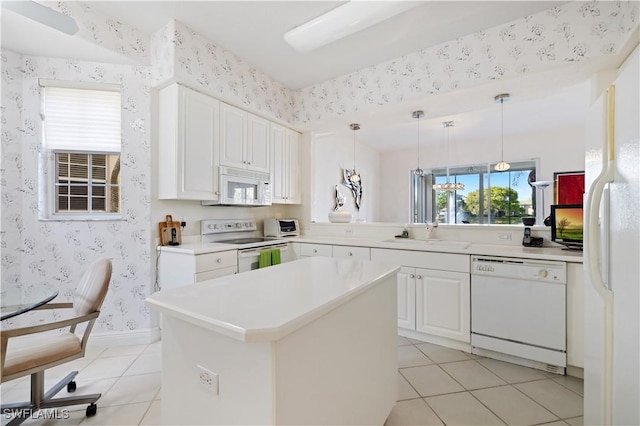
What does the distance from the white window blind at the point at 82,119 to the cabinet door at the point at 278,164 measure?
1.58 meters

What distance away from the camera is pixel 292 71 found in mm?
3293

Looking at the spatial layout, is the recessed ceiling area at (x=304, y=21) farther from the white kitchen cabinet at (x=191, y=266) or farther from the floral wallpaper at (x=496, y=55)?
the white kitchen cabinet at (x=191, y=266)

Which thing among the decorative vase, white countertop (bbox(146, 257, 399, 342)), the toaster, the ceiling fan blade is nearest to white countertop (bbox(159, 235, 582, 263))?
the decorative vase

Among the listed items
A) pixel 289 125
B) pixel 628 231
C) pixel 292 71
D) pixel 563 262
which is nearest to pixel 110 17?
pixel 292 71

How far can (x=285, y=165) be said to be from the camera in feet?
12.4

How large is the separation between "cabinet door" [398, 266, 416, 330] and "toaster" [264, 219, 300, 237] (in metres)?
1.61

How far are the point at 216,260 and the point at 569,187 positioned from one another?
5.85 meters

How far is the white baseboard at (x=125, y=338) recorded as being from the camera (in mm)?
2518

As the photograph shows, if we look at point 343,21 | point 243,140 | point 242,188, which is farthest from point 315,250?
point 343,21

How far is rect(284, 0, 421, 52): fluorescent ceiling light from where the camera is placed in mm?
1990

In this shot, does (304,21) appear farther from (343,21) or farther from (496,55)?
(496,55)

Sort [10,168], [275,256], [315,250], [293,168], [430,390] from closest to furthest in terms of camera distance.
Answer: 1. [430,390]
2. [10,168]
3. [275,256]
4. [315,250]
5. [293,168]

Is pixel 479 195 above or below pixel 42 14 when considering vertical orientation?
below

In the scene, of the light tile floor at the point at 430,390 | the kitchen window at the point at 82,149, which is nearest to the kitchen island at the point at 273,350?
the light tile floor at the point at 430,390
